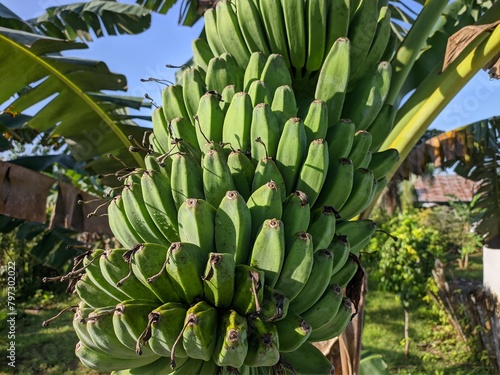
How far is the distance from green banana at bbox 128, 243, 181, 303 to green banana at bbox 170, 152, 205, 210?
14 centimetres

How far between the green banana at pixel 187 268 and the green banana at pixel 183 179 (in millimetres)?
140

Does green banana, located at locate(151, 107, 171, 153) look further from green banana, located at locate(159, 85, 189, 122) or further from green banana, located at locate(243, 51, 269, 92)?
green banana, located at locate(243, 51, 269, 92)

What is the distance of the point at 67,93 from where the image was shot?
2.32 metres

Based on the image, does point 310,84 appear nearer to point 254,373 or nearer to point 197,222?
point 197,222

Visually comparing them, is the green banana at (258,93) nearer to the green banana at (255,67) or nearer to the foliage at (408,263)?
the green banana at (255,67)

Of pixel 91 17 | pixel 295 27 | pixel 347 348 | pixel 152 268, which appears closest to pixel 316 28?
pixel 295 27

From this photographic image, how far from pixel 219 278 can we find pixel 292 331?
0.21 m

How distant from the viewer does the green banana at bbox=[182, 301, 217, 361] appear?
797 millimetres

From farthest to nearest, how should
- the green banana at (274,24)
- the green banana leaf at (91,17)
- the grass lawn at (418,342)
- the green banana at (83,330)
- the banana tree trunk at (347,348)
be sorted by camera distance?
the grass lawn at (418,342)
the green banana leaf at (91,17)
the banana tree trunk at (347,348)
the green banana at (274,24)
the green banana at (83,330)

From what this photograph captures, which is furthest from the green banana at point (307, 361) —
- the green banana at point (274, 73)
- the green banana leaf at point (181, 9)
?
the green banana leaf at point (181, 9)

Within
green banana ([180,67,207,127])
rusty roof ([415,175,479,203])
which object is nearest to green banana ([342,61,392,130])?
green banana ([180,67,207,127])

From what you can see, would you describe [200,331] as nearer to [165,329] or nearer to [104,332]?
[165,329]

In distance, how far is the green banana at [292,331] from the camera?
0.89m

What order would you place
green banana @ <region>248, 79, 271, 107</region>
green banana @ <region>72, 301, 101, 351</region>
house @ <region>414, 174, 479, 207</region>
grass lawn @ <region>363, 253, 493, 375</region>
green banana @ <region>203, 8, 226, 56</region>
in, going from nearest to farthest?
green banana @ <region>72, 301, 101, 351</region>, green banana @ <region>248, 79, 271, 107</region>, green banana @ <region>203, 8, 226, 56</region>, grass lawn @ <region>363, 253, 493, 375</region>, house @ <region>414, 174, 479, 207</region>
